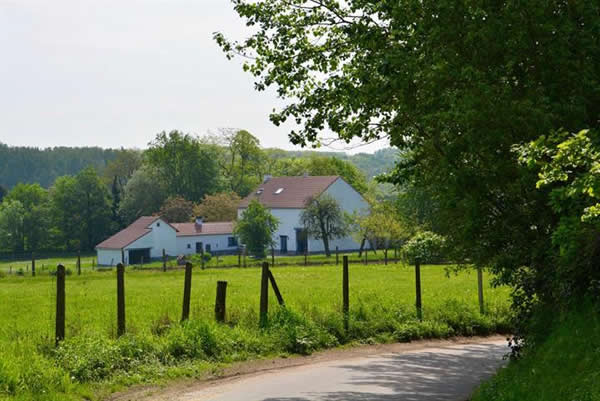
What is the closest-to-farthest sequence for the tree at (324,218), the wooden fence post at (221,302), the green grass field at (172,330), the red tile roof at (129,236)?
the green grass field at (172,330), the wooden fence post at (221,302), the tree at (324,218), the red tile roof at (129,236)

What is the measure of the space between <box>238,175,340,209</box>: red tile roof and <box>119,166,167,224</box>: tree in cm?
2618

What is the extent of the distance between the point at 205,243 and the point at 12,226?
31590mm

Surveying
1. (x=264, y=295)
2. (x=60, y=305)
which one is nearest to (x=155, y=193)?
(x=264, y=295)

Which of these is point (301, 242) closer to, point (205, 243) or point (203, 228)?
point (205, 243)

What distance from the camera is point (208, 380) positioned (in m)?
14.2

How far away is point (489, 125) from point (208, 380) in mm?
6749

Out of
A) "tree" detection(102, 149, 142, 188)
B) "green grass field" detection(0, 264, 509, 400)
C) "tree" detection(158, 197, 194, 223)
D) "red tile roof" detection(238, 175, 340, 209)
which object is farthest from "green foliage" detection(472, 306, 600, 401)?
"tree" detection(102, 149, 142, 188)

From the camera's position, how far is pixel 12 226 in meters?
109

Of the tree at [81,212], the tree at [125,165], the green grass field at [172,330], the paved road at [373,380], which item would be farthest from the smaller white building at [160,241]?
the paved road at [373,380]

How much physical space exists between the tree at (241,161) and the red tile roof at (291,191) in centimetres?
2811

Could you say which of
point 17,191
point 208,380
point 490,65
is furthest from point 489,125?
point 17,191

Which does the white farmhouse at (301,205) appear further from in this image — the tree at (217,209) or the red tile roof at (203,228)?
the tree at (217,209)

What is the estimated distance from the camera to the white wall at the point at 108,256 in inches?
3482

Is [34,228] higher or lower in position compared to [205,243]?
higher
